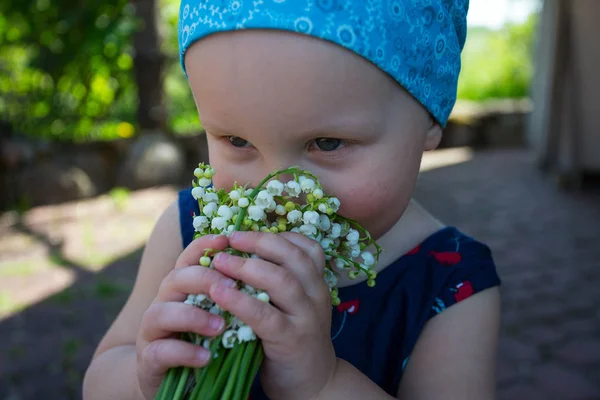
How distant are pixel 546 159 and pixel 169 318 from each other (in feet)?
30.0

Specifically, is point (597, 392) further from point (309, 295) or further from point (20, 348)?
point (20, 348)

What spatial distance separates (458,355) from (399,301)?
0.25 metres

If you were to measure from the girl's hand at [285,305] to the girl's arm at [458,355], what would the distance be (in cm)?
28

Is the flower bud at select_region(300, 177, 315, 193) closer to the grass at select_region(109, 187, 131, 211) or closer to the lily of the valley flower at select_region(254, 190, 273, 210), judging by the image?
the lily of the valley flower at select_region(254, 190, 273, 210)

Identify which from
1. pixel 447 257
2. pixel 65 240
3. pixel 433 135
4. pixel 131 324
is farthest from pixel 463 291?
pixel 65 240

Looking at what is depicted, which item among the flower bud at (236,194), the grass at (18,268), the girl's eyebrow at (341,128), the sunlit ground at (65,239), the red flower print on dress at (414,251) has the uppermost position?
the girl's eyebrow at (341,128)

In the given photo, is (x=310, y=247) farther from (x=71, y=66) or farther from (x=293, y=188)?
(x=71, y=66)

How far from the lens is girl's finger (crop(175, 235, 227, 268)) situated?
47.5 inches

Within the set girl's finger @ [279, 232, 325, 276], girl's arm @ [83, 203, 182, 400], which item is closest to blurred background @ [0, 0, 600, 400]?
girl's arm @ [83, 203, 182, 400]

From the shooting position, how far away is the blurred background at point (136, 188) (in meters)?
4.05

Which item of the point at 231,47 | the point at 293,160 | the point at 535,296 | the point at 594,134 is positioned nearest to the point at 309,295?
the point at 293,160

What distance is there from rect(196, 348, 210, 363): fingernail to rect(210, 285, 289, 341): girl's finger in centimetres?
9

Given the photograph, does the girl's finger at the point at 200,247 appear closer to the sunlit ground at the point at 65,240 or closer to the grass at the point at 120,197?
the sunlit ground at the point at 65,240

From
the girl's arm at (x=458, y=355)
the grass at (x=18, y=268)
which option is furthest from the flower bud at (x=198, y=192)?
the grass at (x=18, y=268)
